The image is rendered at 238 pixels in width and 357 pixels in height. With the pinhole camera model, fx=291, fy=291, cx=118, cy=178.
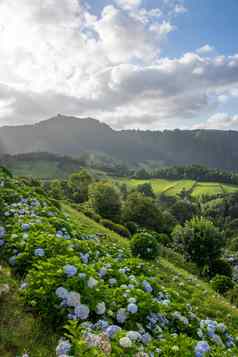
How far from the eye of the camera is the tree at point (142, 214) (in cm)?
4466

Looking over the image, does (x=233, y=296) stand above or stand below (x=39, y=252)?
below

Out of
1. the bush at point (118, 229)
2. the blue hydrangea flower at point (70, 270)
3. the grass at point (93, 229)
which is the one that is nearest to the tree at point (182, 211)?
the bush at point (118, 229)

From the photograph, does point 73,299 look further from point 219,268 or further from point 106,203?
point 106,203

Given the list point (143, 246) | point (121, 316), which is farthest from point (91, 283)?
point (143, 246)

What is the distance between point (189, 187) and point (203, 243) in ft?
325

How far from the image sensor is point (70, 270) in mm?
4660

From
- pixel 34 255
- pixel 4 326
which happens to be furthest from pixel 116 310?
pixel 34 255

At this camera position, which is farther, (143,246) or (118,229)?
(118,229)

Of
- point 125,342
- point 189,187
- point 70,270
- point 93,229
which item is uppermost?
point 70,270

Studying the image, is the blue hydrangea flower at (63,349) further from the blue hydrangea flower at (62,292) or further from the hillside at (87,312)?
the blue hydrangea flower at (62,292)

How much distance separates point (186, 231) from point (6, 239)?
639 inches

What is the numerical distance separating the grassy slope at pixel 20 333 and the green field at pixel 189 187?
102 meters

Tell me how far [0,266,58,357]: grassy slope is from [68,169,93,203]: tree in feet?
188

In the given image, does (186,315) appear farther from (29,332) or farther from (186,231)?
(186,231)
